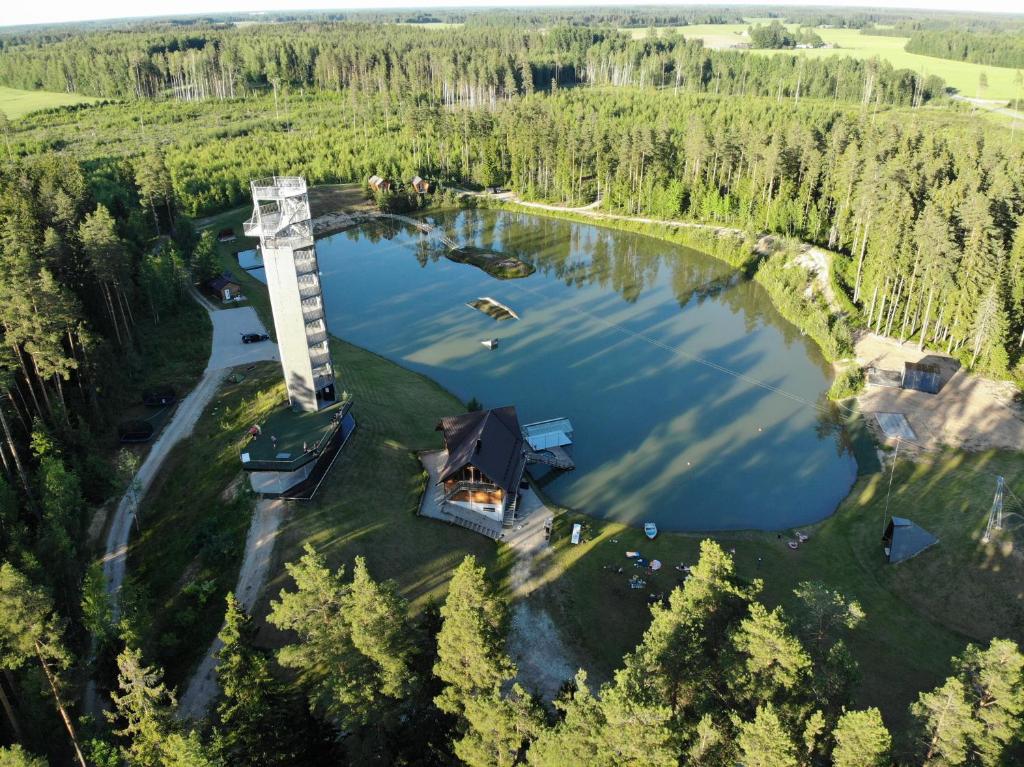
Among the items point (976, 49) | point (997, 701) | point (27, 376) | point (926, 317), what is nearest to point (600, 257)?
point (926, 317)

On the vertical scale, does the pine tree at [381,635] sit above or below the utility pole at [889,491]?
above

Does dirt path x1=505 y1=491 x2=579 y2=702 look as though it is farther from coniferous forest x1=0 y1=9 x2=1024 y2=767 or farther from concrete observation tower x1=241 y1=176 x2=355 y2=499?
concrete observation tower x1=241 y1=176 x2=355 y2=499

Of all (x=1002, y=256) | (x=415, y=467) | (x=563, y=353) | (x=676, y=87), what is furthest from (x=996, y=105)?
(x=415, y=467)

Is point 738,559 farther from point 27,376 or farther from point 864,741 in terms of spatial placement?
point 27,376

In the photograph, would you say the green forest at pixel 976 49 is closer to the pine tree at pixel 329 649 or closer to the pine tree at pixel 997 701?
the pine tree at pixel 997 701

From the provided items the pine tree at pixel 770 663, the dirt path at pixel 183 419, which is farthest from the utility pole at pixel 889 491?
the dirt path at pixel 183 419

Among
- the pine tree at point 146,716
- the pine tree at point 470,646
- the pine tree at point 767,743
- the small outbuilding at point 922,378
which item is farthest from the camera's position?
the small outbuilding at point 922,378

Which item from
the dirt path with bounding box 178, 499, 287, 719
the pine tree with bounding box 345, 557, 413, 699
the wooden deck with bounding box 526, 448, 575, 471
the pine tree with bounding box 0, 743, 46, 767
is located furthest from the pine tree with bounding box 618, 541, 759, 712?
the wooden deck with bounding box 526, 448, 575, 471
